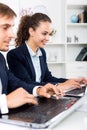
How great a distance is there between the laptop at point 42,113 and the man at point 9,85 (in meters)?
0.04

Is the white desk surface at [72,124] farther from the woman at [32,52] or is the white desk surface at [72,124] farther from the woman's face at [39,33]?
the woman's face at [39,33]

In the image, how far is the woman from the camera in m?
1.99

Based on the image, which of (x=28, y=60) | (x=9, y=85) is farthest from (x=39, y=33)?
(x=9, y=85)

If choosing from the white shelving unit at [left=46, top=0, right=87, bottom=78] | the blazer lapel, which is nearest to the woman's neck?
the blazer lapel

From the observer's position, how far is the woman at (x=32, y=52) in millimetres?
1993

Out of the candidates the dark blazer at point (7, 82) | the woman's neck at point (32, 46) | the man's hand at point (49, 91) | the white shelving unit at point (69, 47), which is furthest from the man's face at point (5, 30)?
the white shelving unit at point (69, 47)

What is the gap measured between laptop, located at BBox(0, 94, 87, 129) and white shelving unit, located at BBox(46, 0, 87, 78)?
2.68 m

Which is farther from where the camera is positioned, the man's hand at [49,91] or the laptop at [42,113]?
the man's hand at [49,91]

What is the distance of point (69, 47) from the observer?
417 cm

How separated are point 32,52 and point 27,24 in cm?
31

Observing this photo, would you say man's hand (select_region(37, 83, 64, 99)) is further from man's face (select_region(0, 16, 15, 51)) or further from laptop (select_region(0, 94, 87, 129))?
man's face (select_region(0, 16, 15, 51))

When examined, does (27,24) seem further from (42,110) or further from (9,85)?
(42,110)

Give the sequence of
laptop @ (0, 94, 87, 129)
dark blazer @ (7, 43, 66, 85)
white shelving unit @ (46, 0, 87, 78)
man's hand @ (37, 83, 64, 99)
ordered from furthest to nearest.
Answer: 1. white shelving unit @ (46, 0, 87, 78)
2. dark blazer @ (7, 43, 66, 85)
3. man's hand @ (37, 83, 64, 99)
4. laptop @ (0, 94, 87, 129)

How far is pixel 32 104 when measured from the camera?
A: 114 centimetres
